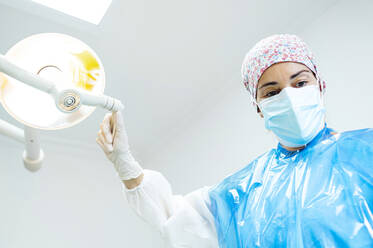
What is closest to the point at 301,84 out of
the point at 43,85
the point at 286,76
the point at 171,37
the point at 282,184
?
the point at 286,76

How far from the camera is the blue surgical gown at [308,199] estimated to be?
60cm

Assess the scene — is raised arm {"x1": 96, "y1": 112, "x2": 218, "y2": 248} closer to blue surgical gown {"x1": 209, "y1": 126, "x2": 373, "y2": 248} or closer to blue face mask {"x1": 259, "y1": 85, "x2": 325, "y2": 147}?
blue surgical gown {"x1": 209, "y1": 126, "x2": 373, "y2": 248}

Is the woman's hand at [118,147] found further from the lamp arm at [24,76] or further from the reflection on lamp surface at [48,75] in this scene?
the lamp arm at [24,76]

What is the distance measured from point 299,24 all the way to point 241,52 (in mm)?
383

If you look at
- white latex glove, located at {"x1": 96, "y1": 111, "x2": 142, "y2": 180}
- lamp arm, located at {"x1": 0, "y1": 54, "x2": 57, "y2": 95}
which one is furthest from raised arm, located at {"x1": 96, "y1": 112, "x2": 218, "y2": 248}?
lamp arm, located at {"x1": 0, "y1": 54, "x2": 57, "y2": 95}

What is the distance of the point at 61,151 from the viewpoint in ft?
9.01

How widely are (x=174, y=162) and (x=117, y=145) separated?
182 centimetres

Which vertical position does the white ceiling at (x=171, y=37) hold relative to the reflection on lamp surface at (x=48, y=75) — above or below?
above

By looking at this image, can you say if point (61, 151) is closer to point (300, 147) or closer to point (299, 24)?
point (299, 24)

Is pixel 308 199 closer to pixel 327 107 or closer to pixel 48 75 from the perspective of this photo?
pixel 48 75

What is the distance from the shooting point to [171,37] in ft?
5.99

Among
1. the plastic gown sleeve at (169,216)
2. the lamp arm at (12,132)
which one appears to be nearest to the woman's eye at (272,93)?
the plastic gown sleeve at (169,216)

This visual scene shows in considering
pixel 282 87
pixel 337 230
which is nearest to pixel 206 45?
pixel 282 87

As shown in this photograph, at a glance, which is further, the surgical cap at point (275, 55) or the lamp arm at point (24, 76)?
the surgical cap at point (275, 55)
